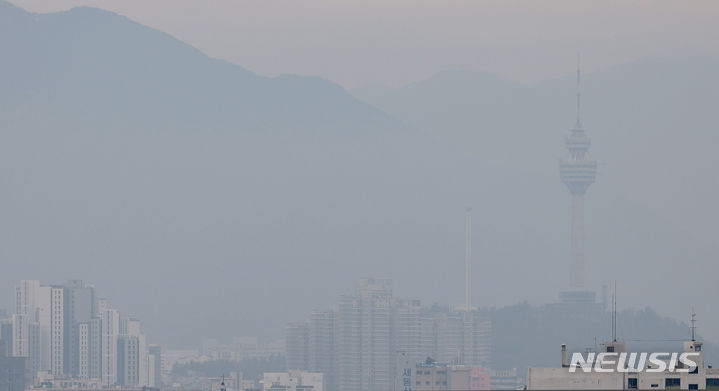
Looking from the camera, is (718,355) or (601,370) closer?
(601,370)

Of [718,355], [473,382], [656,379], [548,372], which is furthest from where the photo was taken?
[718,355]

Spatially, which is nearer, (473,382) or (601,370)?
(601,370)

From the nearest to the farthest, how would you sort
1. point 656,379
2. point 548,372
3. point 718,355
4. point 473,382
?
point 548,372, point 656,379, point 473,382, point 718,355

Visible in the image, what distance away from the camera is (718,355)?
190 metres

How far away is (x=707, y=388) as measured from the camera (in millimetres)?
64000

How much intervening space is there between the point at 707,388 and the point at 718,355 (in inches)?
5017

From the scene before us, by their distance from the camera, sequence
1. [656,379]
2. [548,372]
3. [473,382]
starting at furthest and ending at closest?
[473,382]
[656,379]
[548,372]

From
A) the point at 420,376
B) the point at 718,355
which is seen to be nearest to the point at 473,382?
the point at 420,376

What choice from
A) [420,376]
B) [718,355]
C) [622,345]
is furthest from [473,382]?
[622,345]

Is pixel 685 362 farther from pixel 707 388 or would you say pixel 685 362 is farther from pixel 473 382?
pixel 473 382

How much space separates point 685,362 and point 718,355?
12637 cm

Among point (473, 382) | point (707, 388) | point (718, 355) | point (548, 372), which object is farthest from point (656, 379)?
point (718, 355)

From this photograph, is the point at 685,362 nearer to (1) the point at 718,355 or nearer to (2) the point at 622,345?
(2) the point at 622,345

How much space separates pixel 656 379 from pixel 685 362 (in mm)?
2551
